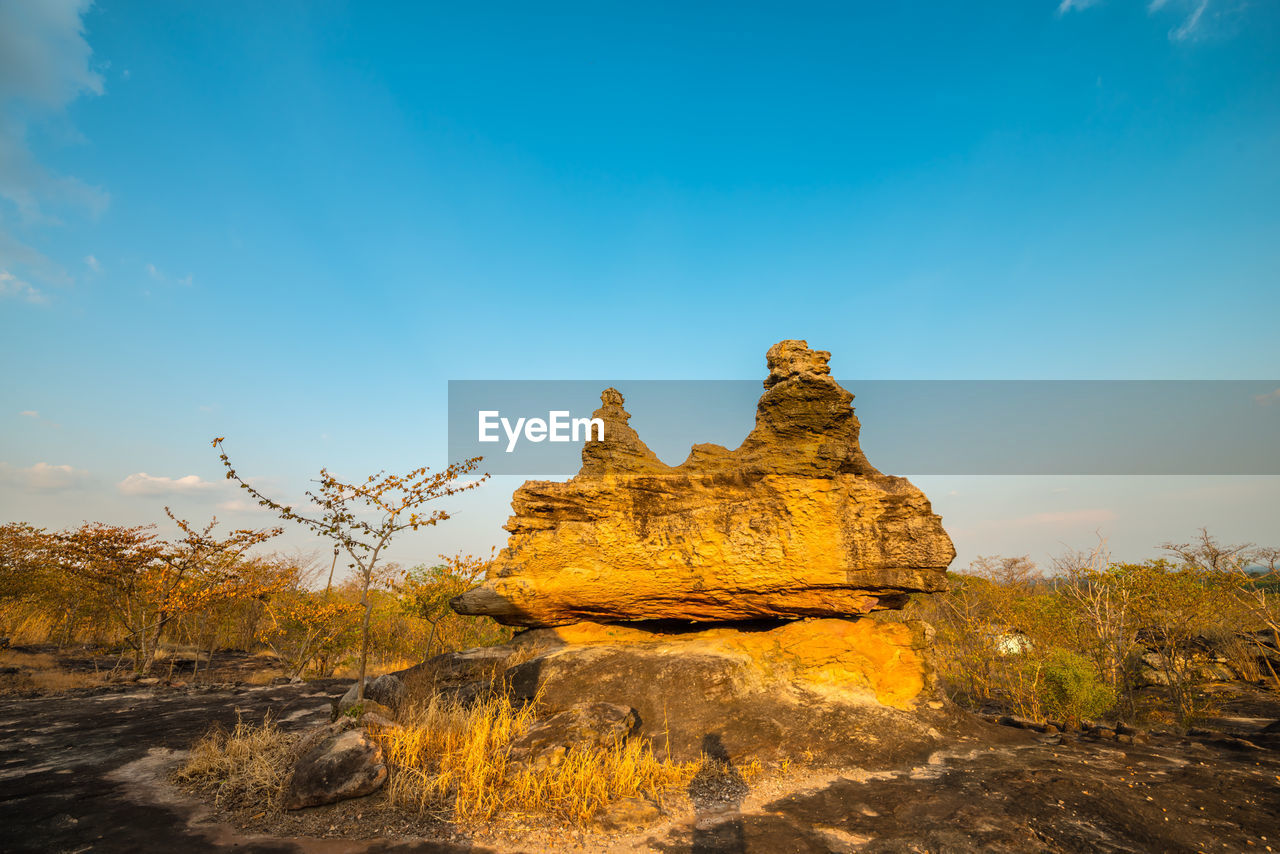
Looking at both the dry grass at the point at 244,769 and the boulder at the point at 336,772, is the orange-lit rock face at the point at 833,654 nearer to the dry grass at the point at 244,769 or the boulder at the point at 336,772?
the boulder at the point at 336,772

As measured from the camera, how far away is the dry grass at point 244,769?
6500 millimetres

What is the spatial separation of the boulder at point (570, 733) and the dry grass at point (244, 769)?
3.05m

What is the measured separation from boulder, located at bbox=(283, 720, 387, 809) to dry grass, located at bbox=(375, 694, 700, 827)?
1.03 feet

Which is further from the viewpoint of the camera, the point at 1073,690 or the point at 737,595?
the point at 737,595

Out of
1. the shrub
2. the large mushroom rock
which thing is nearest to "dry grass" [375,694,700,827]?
the large mushroom rock

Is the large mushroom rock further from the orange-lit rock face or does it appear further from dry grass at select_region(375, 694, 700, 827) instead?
dry grass at select_region(375, 694, 700, 827)

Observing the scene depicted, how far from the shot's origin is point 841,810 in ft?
20.0

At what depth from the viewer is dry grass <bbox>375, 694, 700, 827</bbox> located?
6.08 m

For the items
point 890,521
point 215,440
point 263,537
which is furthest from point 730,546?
point 263,537

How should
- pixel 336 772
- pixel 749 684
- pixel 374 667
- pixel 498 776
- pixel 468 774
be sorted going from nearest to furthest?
pixel 336 772 < pixel 468 774 < pixel 498 776 < pixel 749 684 < pixel 374 667

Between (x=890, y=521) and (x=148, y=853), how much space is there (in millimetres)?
10947

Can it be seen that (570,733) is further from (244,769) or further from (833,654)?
(833,654)

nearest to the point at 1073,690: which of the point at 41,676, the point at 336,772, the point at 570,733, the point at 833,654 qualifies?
the point at 833,654

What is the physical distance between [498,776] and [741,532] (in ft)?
18.8
